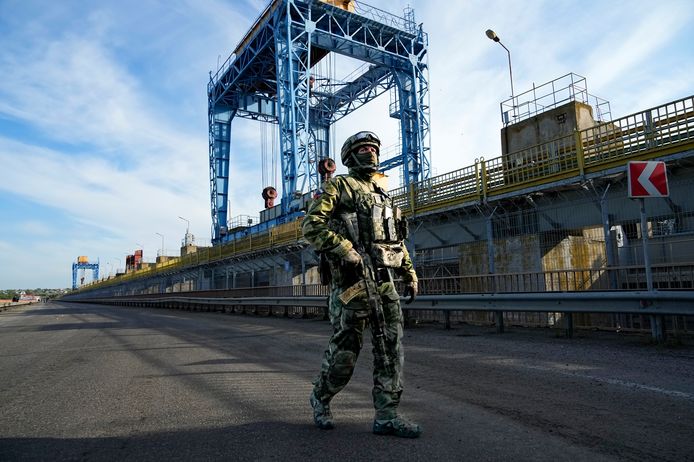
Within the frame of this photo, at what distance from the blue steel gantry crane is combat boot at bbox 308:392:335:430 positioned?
95.0ft

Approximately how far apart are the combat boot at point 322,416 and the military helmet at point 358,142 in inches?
73.5

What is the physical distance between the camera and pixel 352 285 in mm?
3207

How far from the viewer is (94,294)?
96938mm

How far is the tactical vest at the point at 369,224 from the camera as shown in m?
3.33

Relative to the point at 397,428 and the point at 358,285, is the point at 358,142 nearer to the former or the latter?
the point at 358,285

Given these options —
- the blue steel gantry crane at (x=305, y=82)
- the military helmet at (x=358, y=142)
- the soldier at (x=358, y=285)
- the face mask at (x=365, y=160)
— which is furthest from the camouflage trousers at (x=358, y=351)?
the blue steel gantry crane at (x=305, y=82)

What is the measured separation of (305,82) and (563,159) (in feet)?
89.3

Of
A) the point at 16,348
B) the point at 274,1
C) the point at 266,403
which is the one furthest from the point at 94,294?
Answer: the point at 266,403

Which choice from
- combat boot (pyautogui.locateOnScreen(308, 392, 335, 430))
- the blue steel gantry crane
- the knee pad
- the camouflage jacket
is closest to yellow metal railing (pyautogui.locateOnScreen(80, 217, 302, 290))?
the blue steel gantry crane

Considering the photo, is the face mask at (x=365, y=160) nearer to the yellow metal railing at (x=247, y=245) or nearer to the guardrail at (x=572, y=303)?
the guardrail at (x=572, y=303)

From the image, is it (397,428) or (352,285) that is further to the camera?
(352,285)

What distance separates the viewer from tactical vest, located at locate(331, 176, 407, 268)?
10.9ft

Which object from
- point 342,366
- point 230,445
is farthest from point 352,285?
point 230,445

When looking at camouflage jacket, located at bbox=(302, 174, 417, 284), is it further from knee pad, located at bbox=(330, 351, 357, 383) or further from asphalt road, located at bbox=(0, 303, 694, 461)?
asphalt road, located at bbox=(0, 303, 694, 461)
